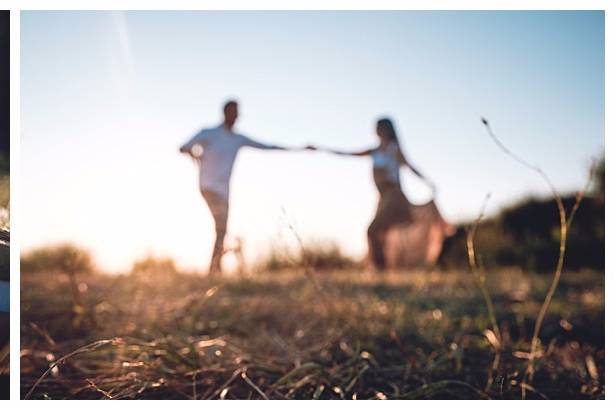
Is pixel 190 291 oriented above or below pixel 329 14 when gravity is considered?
below

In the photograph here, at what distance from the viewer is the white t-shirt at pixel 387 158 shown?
309cm

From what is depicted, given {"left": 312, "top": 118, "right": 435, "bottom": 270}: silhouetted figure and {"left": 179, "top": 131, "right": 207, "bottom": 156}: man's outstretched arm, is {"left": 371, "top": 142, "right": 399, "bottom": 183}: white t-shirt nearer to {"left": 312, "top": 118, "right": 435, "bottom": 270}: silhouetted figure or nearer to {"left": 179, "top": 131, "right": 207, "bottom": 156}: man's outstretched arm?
{"left": 312, "top": 118, "right": 435, "bottom": 270}: silhouetted figure

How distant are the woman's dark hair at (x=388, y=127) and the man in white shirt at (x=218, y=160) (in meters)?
0.83

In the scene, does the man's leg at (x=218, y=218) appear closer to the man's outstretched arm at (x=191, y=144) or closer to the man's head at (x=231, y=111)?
the man's outstretched arm at (x=191, y=144)

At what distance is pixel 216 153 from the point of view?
239cm

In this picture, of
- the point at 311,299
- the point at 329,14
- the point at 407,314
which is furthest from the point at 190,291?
the point at 329,14

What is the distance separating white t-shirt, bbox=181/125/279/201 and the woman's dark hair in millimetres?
831

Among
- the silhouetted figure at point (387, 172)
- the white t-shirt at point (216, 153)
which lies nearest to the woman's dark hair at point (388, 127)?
the silhouetted figure at point (387, 172)

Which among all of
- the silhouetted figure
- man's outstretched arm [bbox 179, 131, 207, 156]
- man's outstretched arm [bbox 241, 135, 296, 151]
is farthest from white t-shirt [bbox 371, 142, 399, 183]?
man's outstretched arm [bbox 179, 131, 207, 156]

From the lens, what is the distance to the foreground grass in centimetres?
188

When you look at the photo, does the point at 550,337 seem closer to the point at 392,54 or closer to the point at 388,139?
the point at 388,139
